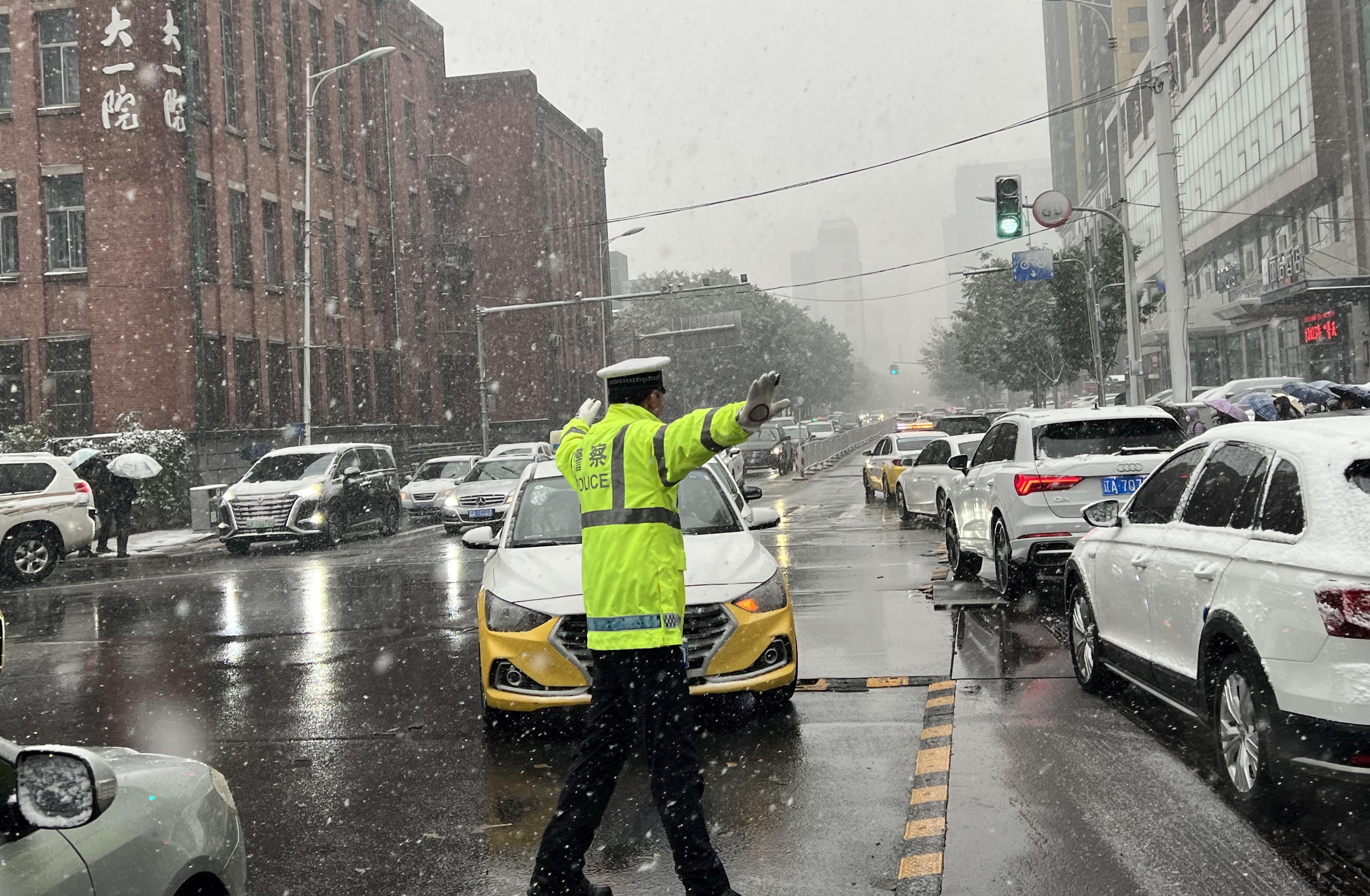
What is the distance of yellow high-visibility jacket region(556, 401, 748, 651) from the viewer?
170 inches

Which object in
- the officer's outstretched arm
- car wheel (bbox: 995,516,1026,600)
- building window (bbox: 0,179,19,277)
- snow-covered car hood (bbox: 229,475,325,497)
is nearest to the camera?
the officer's outstretched arm

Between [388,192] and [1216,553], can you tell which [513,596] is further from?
[388,192]

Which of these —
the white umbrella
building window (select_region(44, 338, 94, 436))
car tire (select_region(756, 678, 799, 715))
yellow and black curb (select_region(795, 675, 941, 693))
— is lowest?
yellow and black curb (select_region(795, 675, 941, 693))

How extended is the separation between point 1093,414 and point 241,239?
27206mm

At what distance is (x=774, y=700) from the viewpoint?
23.5ft

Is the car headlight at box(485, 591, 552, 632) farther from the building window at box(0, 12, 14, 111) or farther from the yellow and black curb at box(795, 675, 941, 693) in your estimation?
the building window at box(0, 12, 14, 111)

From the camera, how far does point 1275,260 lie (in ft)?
139

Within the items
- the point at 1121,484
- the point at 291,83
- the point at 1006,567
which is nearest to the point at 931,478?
the point at 1006,567

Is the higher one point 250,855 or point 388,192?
point 388,192

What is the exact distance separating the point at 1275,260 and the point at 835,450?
63.5ft

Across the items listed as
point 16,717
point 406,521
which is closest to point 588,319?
point 406,521

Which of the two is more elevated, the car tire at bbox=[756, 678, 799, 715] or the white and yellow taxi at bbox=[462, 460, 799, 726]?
the white and yellow taxi at bbox=[462, 460, 799, 726]

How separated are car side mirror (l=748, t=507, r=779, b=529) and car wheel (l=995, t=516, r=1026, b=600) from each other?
10.1 ft

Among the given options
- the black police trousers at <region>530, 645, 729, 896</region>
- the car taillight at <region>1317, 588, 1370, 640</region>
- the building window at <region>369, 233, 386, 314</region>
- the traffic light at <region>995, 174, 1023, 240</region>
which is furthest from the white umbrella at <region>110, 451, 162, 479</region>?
the building window at <region>369, 233, 386, 314</region>
